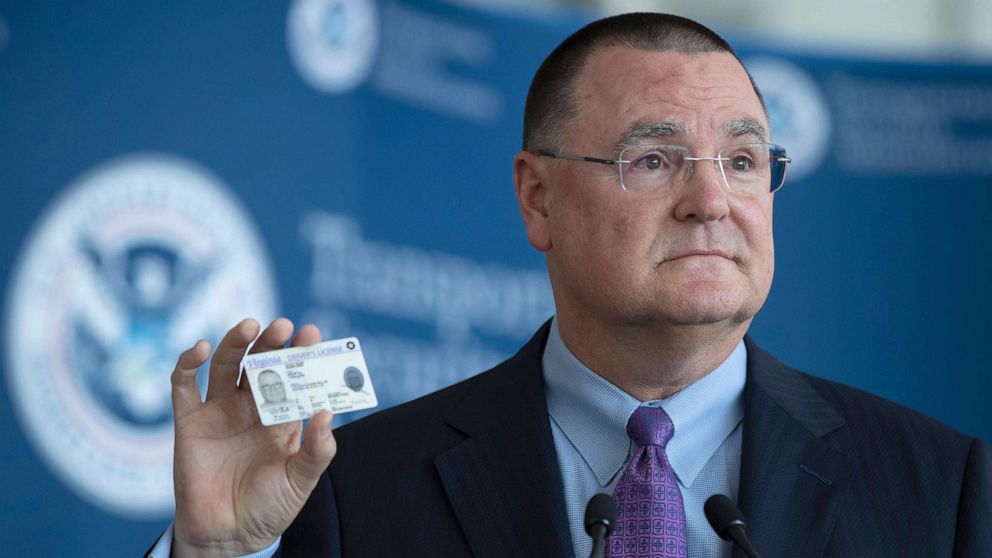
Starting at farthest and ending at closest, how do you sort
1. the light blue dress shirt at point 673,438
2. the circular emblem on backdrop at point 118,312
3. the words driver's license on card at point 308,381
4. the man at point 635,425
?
the circular emblem on backdrop at point 118,312 → the light blue dress shirt at point 673,438 → the man at point 635,425 → the words driver's license on card at point 308,381

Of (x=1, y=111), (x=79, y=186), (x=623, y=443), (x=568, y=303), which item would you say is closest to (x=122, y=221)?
(x=79, y=186)

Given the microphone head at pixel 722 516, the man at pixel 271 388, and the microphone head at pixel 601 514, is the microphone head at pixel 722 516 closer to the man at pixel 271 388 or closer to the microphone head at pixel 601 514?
the microphone head at pixel 601 514

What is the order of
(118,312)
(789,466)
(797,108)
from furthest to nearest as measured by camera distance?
1. (797,108)
2. (118,312)
3. (789,466)

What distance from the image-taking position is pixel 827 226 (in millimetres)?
5605

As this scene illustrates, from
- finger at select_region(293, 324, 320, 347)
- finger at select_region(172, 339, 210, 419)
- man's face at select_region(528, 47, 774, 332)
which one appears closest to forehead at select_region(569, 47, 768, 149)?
man's face at select_region(528, 47, 774, 332)

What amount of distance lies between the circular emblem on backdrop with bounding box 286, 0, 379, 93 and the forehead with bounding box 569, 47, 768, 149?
1.94 m

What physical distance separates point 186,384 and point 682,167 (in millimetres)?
936

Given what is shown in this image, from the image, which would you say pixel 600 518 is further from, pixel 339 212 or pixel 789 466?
pixel 339 212

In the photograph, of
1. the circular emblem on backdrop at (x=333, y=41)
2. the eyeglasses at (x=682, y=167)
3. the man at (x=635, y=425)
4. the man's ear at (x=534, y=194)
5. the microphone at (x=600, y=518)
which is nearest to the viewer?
the microphone at (x=600, y=518)

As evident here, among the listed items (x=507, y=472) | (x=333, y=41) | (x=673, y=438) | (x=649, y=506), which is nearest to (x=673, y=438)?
(x=673, y=438)

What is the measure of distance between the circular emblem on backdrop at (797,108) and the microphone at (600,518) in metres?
4.24

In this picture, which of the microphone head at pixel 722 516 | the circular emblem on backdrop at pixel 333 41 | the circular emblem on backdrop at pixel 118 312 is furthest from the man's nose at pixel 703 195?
the circular emblem on backdrop at pixel 333 41

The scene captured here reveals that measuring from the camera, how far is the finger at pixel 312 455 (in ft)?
5.92

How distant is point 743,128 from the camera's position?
2221 millimetres
